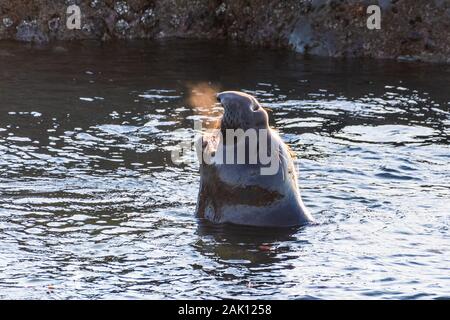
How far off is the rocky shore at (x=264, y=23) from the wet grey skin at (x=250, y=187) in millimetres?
7944

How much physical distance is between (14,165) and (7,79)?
3.97 meters

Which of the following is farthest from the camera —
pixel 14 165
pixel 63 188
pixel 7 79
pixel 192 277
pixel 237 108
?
pixel 7 79

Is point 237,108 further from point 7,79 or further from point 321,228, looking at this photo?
point 7,79

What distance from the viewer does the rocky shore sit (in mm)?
16281

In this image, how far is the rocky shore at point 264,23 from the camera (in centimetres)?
1628

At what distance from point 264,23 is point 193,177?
24.1 ft

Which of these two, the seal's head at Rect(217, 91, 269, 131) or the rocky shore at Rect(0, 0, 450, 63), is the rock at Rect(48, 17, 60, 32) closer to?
the rocky shore at Rect(0, 0, 450, 63)

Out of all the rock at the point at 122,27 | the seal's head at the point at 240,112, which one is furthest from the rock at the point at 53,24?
the seal's head at the point at 240,112

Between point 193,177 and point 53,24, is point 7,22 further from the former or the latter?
point 193,177

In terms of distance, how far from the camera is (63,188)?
9914 millimetres

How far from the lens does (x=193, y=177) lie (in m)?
10.4

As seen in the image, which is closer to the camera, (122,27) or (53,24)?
(53,24)

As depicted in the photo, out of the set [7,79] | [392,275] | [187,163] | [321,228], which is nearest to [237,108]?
[321,228]

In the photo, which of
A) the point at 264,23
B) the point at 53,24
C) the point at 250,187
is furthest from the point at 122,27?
the point at 250,187
